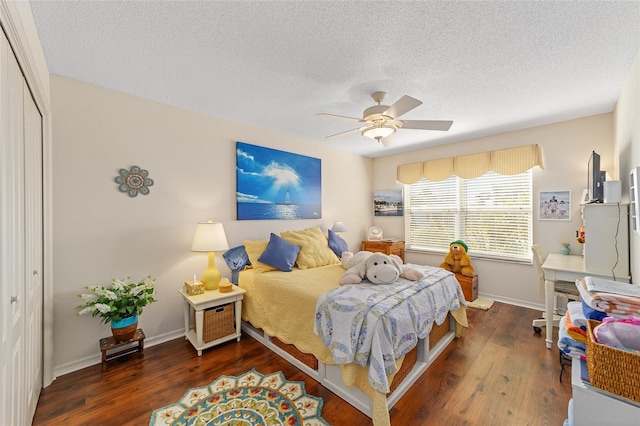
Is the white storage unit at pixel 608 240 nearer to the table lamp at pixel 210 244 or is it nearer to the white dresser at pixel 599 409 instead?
the white dresser at pixel 599 409

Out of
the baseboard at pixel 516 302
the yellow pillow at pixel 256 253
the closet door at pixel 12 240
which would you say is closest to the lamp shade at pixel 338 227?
the yellow pillow at pixel 256 253

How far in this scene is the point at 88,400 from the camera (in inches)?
74.7

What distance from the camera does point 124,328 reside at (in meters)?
2.30

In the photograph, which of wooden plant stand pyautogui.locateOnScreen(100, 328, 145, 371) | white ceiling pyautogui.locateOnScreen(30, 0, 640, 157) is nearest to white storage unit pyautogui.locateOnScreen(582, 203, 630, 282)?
white ceiling pyautogui.locateOnScreen(30, 0, 640, 157)

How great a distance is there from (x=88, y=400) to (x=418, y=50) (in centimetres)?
345

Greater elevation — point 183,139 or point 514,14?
point 514,14

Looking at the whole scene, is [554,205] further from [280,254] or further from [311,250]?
[280,254]

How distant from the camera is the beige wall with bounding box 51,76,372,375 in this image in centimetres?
225

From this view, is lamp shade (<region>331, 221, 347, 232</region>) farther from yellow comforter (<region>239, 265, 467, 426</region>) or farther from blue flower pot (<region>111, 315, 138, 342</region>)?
blue flower pot (<region>111, 315, 138, 342</region>)

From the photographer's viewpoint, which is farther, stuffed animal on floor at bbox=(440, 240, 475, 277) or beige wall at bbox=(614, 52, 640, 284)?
stuffed animal on floor at bbox=(440, 240, 475, 277)

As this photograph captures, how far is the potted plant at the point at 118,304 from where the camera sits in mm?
2213

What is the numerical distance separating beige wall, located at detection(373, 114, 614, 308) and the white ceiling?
415 millimetres

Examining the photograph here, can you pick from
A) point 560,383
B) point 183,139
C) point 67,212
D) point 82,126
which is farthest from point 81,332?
point 560,383

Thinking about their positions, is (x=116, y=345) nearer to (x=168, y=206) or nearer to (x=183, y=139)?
(x=168, y=206)
